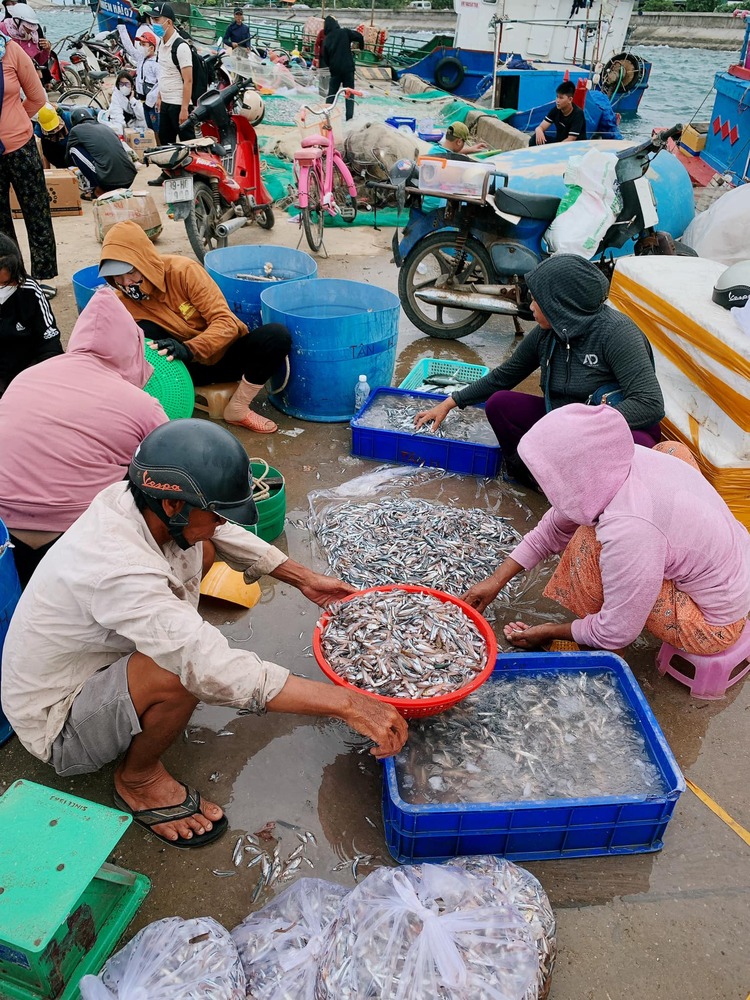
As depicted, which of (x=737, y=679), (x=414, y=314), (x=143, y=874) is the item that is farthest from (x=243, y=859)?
(x=414, y=314)

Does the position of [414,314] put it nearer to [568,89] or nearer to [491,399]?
[491,399]

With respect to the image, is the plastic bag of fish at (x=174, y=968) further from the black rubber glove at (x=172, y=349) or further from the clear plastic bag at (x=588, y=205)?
the clear plastic bag at (x=588, y=205)

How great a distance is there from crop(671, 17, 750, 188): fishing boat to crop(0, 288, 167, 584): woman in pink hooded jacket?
9244 mm

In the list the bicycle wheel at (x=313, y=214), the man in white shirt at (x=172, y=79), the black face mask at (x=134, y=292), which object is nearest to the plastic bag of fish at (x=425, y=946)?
A: the black face mask at (x=134, y=292)

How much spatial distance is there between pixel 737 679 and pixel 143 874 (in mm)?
2487

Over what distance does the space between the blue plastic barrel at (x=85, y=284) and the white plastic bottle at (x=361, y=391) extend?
189 cm

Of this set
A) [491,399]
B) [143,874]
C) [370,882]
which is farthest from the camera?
[491,399]

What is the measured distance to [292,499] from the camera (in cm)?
425

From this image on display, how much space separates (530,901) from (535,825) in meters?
0.26

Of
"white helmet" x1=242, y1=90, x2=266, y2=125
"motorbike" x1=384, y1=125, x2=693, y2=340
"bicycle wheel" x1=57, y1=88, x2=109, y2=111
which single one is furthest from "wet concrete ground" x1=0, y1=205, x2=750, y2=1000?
"bicycle wheel" x1=57, y1=88, x2=109, y2=111

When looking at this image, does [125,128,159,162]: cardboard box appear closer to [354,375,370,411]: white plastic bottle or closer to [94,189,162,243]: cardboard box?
[94,189,162,243]: cardboard box

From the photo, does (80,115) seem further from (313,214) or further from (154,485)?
(154,485)

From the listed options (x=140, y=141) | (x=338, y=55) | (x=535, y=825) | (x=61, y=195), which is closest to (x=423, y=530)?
(x=535, y=825)

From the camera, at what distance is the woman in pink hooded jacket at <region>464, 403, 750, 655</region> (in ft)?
8.37
